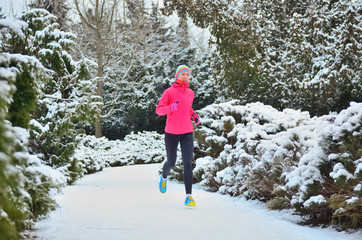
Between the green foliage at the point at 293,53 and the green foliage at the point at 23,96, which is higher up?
the green foliage at the point at 293,53

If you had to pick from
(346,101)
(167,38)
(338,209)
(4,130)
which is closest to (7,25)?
(4,130)

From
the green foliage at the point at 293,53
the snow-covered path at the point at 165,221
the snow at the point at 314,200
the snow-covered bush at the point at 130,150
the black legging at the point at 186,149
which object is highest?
the green foliage at the point at 293,53

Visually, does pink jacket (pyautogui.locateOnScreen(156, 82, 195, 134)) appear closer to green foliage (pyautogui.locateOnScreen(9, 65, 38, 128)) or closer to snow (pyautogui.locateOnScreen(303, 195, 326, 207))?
snow (pyautogui.locateOnScreen(303, 195, 326, 207))

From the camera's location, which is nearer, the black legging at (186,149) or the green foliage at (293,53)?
the black legging at (186,149)

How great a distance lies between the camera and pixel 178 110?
6129 millimetres

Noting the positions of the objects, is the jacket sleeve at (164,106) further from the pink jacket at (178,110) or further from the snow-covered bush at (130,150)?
the snow-covered bush at (130,150)

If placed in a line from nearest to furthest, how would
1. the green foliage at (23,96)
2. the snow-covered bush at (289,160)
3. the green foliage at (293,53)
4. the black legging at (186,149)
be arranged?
the green foliage at (23,96)
the snow-covered bush at (289,160)
the black legging at (186,149)
the green foliage at (293,53)

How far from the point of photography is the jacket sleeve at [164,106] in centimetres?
598

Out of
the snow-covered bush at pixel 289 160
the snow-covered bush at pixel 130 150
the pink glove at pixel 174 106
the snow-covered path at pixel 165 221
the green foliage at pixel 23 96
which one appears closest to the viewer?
the green foliage at pixel 23 96

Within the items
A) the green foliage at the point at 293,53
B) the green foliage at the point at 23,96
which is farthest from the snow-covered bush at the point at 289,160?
the green foliage at the point at 293,53

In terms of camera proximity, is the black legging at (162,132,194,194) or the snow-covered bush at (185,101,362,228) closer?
the snow-covered bush at (185,101,362,228)

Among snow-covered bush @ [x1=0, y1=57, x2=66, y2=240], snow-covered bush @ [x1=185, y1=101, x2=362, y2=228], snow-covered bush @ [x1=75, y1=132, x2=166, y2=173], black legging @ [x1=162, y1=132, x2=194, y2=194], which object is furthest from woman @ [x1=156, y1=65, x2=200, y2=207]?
snow-covered bush @ [x1=75, y1=132, x2=166, y2=173]

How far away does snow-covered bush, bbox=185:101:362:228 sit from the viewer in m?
4.23

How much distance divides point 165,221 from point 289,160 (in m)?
1.97
